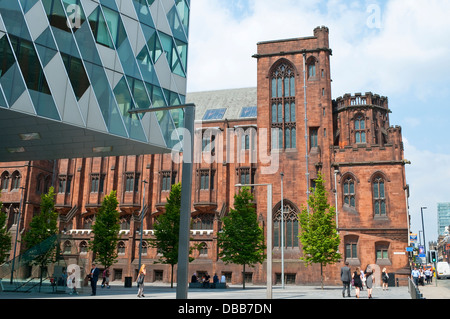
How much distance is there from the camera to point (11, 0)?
19.2m

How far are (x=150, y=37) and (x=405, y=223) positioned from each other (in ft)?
96.5

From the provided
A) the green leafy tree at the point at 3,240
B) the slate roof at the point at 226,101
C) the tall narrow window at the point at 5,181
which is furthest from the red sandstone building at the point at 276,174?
the green leafy tree at the point at 3,240

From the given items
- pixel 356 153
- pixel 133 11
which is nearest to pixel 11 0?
pixel 133 11

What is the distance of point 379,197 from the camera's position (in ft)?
137

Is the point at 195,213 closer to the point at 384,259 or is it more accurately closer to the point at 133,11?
the point at 384,259

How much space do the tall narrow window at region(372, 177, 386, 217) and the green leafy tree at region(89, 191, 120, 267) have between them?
87.8 ft

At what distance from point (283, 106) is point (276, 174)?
25.7ft

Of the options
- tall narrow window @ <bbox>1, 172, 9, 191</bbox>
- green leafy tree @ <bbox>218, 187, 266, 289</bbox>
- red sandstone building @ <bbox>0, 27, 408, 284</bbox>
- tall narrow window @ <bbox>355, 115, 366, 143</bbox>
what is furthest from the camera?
tall narrow window @ <bbox>1, 172, 9, 191</bbox>

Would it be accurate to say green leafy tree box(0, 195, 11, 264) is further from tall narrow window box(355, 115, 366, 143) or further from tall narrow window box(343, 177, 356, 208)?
tall narrow window box(355, 115, 366, 143)

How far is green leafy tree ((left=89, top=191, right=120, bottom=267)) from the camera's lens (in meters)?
44.5

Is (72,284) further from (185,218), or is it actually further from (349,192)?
(349,192)

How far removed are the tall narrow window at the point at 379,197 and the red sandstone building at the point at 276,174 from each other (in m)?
0.10

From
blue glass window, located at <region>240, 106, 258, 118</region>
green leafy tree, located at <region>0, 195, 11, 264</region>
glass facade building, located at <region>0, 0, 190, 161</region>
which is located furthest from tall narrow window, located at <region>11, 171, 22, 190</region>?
blue glass window, located at <region>240, 106, 258, 118</region>
